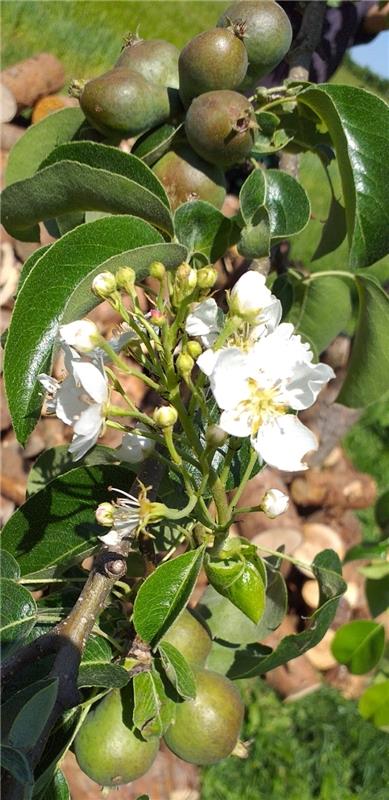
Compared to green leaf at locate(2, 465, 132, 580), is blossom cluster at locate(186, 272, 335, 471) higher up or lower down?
higher up

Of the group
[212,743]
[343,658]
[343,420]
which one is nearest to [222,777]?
[343,658]

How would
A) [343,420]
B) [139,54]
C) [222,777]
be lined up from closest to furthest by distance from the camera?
[139,54]
[222,777]
[343,420]

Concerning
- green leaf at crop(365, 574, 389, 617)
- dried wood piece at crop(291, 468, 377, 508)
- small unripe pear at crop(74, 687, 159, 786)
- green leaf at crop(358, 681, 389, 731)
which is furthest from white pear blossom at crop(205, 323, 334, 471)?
dried wood piece at crop(291, 468, 377, 508)

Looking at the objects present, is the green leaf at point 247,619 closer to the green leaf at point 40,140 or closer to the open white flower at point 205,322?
the open white flower at point 205,322

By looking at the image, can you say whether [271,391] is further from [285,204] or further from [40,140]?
[40,140]

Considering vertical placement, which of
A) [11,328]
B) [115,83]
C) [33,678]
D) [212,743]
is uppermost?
[115,83]

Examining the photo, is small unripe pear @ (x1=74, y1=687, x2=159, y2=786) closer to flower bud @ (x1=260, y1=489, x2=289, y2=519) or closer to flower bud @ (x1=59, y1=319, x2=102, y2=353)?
flower bud @ (x1=260, y1=489, x2=289, y2=519)

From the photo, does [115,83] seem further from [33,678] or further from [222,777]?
[222,777]
